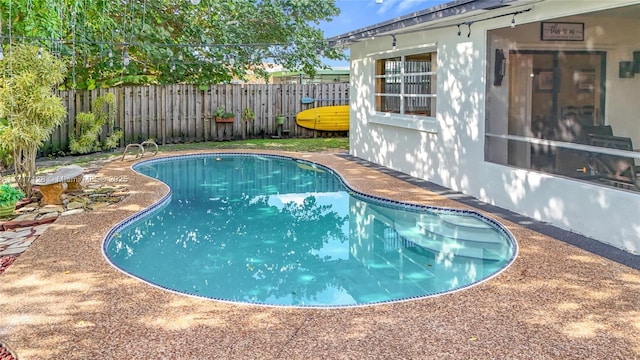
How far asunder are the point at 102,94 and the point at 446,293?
13341mm

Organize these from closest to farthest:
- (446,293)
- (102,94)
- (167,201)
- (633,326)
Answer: (633,326) → (446,293) → (167,201) → (102,94)

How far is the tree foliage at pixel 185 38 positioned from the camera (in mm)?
15477

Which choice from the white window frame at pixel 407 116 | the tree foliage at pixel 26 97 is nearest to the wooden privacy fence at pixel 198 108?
the white window frame at pixel 407 116

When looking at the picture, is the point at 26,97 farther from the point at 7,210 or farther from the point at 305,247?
the point at 305,247

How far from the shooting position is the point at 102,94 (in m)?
15.8

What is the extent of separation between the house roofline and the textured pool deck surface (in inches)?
139

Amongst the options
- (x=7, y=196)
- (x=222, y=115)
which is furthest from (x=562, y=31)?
(x=222, y=115)

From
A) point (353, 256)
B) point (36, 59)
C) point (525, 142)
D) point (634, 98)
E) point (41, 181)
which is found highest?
point (36, 59)

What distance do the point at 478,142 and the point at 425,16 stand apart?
220 cm

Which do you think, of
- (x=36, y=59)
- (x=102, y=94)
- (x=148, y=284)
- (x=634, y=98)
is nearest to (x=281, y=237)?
(x=148, y=284)

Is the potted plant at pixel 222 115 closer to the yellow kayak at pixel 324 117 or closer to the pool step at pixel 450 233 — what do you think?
the yellow kayak at pixel 324 117

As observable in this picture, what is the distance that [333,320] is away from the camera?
4348 mm

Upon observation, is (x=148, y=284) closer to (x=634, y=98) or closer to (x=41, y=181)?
(x=41, y=181)

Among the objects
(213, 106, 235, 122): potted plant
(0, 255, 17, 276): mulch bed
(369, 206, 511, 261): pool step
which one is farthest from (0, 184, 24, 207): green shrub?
(213, 106, 235, 122): potted plant
